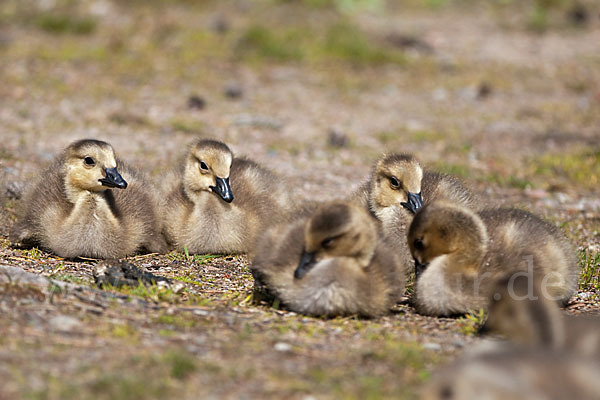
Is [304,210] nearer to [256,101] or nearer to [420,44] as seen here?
[256,101]

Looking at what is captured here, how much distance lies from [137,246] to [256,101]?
679 cm

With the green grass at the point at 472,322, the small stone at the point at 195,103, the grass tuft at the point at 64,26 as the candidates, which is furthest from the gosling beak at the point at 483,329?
the grass tuft at the point at 64,26

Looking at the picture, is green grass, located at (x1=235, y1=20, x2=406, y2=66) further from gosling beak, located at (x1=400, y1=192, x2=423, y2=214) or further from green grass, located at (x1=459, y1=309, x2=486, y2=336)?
green grass, located at (x1=459, y1=309, x2=486, y2=336)

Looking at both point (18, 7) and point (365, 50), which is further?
point (18, 7)

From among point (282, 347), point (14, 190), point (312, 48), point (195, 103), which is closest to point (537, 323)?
point (282, 347)

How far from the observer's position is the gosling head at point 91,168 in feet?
20.4

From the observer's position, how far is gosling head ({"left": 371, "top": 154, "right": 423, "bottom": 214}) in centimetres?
612

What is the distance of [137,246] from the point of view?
21.0 feet

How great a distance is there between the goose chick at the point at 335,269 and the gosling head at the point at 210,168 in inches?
70.7

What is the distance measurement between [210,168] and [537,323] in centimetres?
377

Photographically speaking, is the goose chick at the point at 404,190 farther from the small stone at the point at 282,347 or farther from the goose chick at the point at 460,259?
the small stone at the point at 282,347

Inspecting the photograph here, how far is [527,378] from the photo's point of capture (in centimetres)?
288

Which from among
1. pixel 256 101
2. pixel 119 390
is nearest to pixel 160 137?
pixel 256 101

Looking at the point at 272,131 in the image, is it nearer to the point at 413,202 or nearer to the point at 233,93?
the point at 233,93
